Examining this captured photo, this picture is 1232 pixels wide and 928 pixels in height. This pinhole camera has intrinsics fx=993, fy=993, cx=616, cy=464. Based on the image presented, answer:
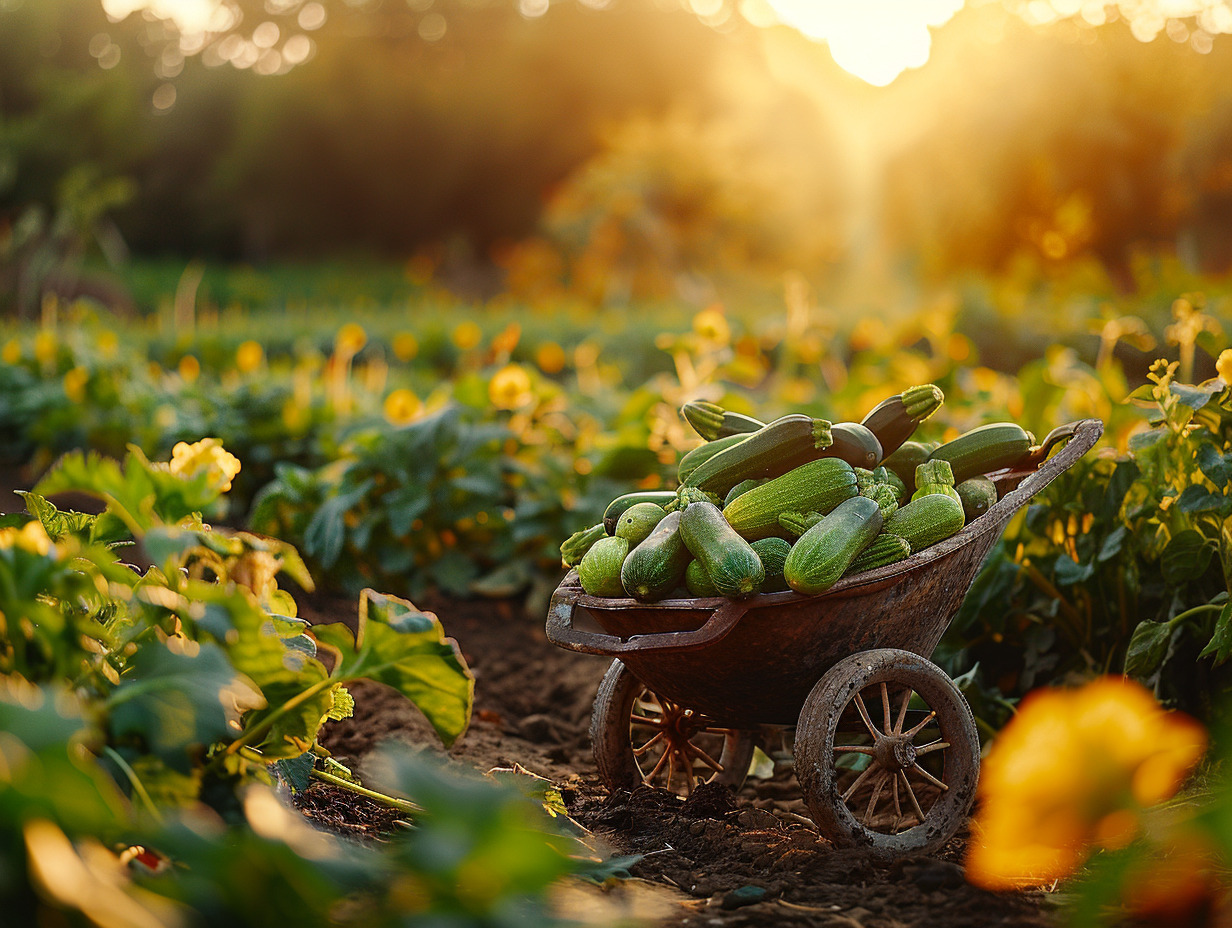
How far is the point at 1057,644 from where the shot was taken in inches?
121

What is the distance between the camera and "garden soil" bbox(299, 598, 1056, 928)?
1784 mm

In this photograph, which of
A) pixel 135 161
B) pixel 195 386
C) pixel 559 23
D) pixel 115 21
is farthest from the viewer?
pixel 559 23

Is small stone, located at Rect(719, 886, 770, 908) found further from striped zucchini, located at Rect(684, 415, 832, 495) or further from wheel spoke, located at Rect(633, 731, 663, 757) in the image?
striped zucchini, located at Rect(684, 415, 832, 495)

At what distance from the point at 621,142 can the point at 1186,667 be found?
1783 centimetres

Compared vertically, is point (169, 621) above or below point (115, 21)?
below

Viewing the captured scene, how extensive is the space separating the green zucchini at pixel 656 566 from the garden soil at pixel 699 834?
54 centimetres

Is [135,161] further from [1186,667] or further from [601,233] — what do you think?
[1186,667]

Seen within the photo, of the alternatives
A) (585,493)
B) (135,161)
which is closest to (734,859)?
(585,493)

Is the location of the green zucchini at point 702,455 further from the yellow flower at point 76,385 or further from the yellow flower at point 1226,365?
the yellow flower at point 76,385

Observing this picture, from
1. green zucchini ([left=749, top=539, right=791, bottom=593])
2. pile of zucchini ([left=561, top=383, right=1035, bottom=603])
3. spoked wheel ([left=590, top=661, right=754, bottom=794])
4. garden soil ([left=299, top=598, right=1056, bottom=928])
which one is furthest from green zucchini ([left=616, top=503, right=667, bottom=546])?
garden soil ([left=299, top=598, right=1056, bottom=928])

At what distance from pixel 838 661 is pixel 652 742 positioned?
68 centimetres

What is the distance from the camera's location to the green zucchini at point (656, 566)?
2.13 meters

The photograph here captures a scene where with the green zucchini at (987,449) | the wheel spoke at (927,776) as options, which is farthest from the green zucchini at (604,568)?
the green zucchini at (987,449)

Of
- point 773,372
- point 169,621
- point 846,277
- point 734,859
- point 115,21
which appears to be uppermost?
point 115,21
